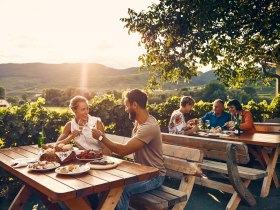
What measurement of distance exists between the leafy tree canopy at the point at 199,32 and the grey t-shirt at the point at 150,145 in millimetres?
6542

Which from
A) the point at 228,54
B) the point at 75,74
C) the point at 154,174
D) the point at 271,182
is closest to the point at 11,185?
the point at 154,174

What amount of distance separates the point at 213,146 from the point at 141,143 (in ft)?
5.49

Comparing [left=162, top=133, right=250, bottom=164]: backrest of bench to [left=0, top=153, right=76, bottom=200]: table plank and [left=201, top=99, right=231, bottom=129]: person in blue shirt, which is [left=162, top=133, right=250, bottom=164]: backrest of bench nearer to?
[left=201, top=99, right=231, bottom=129]: person in blue shirt

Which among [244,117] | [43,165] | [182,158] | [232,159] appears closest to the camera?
[43,165]

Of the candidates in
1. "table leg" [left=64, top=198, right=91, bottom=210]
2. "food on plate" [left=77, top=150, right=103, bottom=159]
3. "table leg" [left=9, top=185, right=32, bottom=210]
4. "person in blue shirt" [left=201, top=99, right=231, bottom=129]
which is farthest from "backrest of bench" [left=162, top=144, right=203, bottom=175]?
"person in blue shirt" [left=201, top=99, right=231, bottom=129]

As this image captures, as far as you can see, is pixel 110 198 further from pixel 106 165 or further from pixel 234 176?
pixel 234 176

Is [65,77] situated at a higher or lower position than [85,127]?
lower

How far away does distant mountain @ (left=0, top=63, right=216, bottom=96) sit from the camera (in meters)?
139

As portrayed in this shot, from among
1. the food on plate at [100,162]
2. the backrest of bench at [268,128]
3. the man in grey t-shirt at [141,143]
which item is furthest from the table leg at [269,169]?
the food on plate at [100,162]

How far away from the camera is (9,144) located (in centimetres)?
596

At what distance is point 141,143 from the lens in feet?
12.5

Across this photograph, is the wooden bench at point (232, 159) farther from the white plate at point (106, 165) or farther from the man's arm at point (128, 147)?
the white plate at point (106, 165)

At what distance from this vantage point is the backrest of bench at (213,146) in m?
4.76

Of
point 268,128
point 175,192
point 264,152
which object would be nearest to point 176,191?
point 175,192
